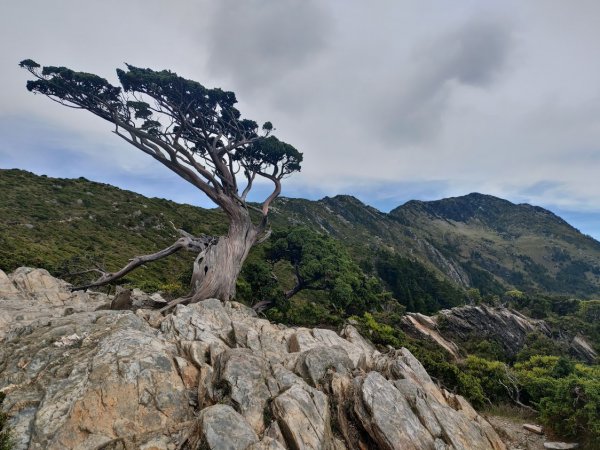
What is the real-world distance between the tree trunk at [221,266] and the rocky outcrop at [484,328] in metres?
18.0

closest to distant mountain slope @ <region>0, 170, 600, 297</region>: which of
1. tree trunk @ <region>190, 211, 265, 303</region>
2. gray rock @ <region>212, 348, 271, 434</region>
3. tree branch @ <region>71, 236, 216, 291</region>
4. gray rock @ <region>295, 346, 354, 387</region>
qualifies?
tree branch @ <region>71, 236, 216, 291</region>

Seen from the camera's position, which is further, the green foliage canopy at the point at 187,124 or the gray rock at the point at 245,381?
the green foliage canopy at the point at 187,124

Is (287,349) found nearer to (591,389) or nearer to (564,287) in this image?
(591,389)

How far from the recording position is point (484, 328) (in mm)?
34375

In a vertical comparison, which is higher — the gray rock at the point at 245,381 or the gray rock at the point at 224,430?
the gray rock at the point at 245,381

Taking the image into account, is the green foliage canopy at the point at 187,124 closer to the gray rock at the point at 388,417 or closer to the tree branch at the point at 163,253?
the tree branch at the point at 163,253

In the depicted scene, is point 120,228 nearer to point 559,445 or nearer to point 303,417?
point 303,417

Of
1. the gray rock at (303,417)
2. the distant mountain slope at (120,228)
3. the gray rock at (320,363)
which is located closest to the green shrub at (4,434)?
the gray rock at (303,417)

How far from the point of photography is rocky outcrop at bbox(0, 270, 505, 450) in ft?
23.9

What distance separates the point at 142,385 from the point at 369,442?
566cm

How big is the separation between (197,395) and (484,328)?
3364cm

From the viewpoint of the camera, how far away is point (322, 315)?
66.1ft

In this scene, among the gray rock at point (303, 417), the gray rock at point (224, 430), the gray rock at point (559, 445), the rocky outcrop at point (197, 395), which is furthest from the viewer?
the gray rock at point (559, 445)

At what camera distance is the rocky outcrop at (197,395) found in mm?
7273
